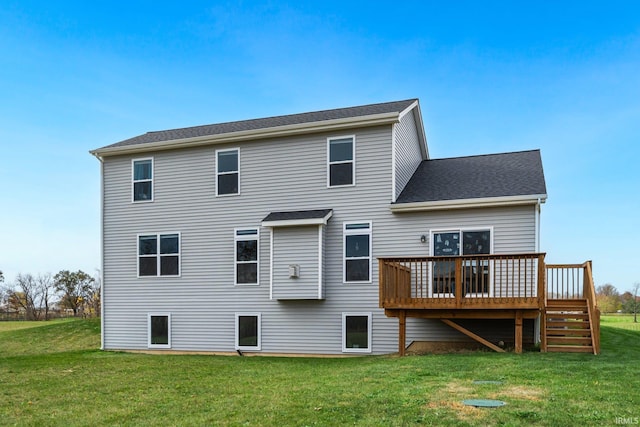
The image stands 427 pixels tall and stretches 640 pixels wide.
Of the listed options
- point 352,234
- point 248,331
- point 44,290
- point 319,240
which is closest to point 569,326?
point 352,234

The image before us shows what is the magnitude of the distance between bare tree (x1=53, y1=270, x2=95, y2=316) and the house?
28546 mm

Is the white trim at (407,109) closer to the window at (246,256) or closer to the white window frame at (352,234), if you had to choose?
the white window frame at (352,234)

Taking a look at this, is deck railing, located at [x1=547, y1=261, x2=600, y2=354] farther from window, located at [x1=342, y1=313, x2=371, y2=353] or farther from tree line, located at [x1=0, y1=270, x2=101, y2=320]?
tree line, located at [x1=0, y1=270, x2=101, y2=320]

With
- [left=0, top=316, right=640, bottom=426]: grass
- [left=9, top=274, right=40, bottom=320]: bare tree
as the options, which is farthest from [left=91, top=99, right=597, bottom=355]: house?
[left=9, top=274, right=40, bottom=320]: bare tree

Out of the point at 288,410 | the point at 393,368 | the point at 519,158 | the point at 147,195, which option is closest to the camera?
the point at 288,410

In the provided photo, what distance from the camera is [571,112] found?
17672mm

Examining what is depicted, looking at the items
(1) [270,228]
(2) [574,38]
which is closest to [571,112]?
(2) [574,38]

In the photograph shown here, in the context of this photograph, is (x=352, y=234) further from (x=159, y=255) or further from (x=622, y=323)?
(x=622, y=323)

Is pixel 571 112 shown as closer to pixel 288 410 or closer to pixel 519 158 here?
pixel 519 158

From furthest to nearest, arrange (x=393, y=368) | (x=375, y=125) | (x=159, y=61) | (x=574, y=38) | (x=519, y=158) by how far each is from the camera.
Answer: (x=159, y=61) → (x=574, y=38) → (x=519, y=158) → (x=375, y=125) → (x=393, y=368)

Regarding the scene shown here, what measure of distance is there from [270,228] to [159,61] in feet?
36.0

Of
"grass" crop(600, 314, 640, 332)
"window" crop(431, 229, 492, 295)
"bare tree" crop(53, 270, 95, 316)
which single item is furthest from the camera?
"bare tree" crop(53, 270, 95, 316)

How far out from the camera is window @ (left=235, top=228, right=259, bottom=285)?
1407 cm

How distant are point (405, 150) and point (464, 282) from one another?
4623 millimetres
